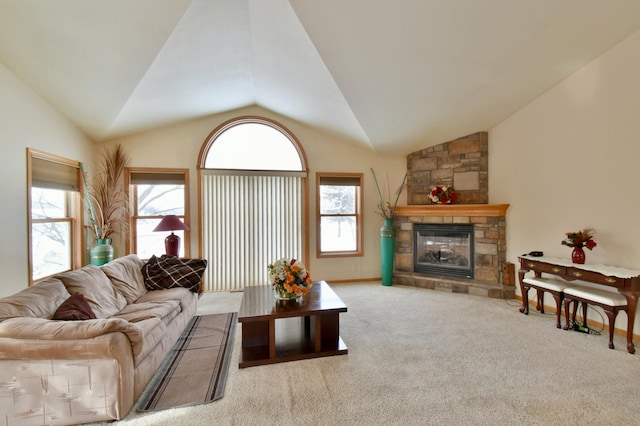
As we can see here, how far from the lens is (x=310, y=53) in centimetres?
325

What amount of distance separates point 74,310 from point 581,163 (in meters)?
5.38

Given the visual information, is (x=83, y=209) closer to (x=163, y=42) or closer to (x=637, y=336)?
(x=163, y=42)

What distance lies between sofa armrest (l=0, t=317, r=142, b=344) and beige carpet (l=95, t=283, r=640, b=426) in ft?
2.10

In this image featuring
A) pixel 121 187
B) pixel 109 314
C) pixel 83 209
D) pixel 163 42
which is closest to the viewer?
pixel 109 314

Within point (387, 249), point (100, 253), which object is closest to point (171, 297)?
point (100, 253)

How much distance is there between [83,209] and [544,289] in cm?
631

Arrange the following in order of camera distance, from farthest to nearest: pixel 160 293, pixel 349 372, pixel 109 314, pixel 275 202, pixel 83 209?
1. pixel 275 202
2. pixel 83 209
3. pixel 160 293
4. pixel 109 314
5. pixel 349 372

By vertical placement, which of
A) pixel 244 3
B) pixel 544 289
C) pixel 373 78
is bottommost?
pixel 544 289

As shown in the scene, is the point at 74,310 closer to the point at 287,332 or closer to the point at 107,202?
the point at 287,332

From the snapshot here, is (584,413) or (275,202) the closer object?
(584,413)

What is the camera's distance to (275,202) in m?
5.25

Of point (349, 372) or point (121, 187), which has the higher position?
point (121, 187)

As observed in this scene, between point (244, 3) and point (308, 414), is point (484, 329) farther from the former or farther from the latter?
point (244, 3)

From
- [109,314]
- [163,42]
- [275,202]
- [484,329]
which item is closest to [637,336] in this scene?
[484,329]
